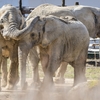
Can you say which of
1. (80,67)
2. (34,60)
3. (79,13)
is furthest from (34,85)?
(79,13)

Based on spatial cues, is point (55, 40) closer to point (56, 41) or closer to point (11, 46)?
point (56, 41)

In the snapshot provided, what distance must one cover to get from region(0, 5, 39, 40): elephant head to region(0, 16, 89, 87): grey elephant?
0.05 ft

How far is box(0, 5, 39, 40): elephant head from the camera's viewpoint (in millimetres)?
6184

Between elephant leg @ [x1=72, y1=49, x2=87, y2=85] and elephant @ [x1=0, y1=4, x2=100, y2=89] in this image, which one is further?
elephant @ [x1=0, y1=4, x2=100, y2=89]

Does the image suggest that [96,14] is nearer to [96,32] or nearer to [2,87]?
[96,32]

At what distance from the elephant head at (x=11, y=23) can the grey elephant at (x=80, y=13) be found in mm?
2354

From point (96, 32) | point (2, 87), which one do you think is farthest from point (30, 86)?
point (96, 32)

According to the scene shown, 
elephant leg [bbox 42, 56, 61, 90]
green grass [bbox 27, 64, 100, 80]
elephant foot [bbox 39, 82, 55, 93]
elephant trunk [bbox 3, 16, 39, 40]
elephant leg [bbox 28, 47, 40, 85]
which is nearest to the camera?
elephant trunk [bbox 3, 16, 39, 40]

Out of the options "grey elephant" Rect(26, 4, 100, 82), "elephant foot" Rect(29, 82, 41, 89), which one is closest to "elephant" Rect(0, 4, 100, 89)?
"grey elephant" Rect(26, 4, 100, 82)

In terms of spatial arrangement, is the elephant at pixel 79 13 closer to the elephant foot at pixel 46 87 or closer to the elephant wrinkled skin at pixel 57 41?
the elephant wrinkled skin at pixel 57 41

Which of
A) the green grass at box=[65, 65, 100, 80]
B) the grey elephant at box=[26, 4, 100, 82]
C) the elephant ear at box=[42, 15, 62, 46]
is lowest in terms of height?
the green grass at box=[65, 65, 100, 80]

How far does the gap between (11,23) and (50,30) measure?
59 cm

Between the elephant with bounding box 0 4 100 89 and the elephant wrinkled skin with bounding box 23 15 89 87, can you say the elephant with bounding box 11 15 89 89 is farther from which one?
the elephant with bounding box 0 4 100 89

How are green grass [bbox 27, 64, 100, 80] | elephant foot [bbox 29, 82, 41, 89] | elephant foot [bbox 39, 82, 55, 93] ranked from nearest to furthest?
elephant foot [bbox 39, 82, 55, 93], elephant foot [bbox 29, 82, 41, 89], green grass [bbox 27, 64, 100, 80]
